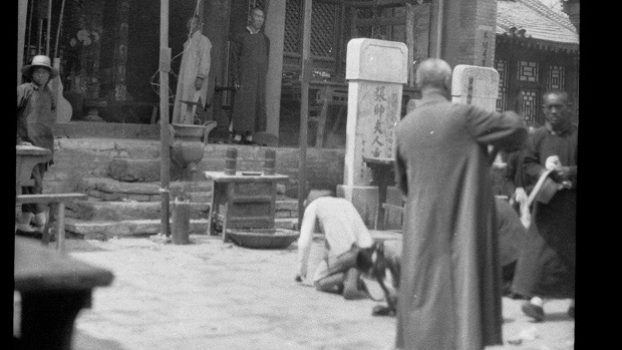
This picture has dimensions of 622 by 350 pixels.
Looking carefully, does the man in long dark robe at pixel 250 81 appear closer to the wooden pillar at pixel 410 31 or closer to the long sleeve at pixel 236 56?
the long sleeve at pixel 236 56

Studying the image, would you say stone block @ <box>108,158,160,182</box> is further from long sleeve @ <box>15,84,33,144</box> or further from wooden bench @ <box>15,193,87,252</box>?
wooden bench @ <box>15,193,87,252</box>

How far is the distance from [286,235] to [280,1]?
4.38m

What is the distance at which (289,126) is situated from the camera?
1212 cm

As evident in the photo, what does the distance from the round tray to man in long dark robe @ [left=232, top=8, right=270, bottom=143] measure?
3260 millimetres

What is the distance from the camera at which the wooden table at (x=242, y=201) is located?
7938 mm

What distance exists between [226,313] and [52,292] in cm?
205

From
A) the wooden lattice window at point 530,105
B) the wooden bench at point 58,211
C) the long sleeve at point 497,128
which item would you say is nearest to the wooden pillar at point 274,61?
the wooden lattice window at point 530,105

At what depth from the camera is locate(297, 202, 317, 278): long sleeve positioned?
234 inches

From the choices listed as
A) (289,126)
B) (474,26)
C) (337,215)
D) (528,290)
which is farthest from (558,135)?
(289,126)

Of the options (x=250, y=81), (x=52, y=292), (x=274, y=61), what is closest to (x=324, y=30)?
(x=274, y=61)

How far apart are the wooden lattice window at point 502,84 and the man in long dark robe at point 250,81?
2827 mm

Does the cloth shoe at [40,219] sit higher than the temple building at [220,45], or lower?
lower

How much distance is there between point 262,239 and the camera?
25.2ft

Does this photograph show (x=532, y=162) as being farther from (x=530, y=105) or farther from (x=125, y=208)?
(x=125, y=208)
